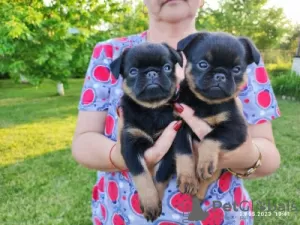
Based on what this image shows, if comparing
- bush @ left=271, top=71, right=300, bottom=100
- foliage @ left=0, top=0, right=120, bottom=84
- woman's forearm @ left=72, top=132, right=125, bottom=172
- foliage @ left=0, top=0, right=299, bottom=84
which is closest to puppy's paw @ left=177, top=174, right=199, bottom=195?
woman's forearm @ left=72, top=132, right=125, bottom=172

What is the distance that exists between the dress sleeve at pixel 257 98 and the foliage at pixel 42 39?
199 inches

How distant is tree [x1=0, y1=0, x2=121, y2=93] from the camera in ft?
→ 22.2

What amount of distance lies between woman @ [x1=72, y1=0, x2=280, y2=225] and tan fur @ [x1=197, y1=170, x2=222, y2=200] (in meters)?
0.07

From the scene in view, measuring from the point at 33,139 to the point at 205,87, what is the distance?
7598 millimetres

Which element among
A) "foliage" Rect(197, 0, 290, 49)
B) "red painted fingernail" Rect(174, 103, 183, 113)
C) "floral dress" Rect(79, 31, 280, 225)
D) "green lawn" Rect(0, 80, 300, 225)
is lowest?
"foliage" Rect(197, 0, 290, 49)

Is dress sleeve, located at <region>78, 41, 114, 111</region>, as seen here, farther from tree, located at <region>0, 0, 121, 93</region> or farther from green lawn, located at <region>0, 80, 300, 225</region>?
tree, located at <region>0, 0, 121, 93</region>

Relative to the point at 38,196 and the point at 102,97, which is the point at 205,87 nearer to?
the point at 102,97

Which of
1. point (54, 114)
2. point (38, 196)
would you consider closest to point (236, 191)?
point (38, 196)

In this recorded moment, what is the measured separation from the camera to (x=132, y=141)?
162 cm

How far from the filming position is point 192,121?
154 cm

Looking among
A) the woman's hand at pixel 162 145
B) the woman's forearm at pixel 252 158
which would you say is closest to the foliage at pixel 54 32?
the woman's forearm at pixel 252 158

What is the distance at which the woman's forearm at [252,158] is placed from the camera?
63.7 inches

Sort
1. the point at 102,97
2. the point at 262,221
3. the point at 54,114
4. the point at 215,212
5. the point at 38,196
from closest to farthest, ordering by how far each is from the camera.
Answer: the point at 215,212
the point at 102,97
the point at 262,221
the point at 38,196
the point at 54,114

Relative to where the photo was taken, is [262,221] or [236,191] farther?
[262,221]
